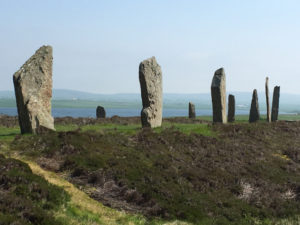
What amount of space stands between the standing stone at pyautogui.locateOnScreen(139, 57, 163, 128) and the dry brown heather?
233cm

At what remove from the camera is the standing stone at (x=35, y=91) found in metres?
23.8

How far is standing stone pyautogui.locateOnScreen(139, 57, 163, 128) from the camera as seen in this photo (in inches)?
1185

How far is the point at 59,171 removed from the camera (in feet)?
60.5

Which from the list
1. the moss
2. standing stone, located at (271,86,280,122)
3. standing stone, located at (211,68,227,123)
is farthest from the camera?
standing stone, located at (271,86,280,122)

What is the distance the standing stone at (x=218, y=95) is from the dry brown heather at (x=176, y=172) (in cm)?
1005

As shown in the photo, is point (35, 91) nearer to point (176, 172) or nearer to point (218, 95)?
point (176, 172)

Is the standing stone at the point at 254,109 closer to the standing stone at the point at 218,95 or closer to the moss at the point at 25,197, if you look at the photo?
the standing stone at the point at 218,95

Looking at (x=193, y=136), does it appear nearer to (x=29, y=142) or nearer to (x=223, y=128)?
(x=223, y=128)

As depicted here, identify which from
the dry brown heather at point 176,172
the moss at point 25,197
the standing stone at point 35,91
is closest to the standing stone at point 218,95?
the dry brown heather at point 176,172

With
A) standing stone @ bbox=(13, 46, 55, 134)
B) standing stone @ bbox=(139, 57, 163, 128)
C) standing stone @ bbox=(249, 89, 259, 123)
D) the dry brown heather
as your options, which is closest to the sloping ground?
the dry brown heather

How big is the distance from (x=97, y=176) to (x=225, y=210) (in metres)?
6.21

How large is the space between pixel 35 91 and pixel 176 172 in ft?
38.1

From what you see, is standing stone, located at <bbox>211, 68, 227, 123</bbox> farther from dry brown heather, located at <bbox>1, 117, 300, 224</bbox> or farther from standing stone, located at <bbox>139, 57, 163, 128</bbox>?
dry brown heather, located at <bbox>1, 117, 300, 224</bbox>

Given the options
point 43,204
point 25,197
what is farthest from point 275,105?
point 25,197
